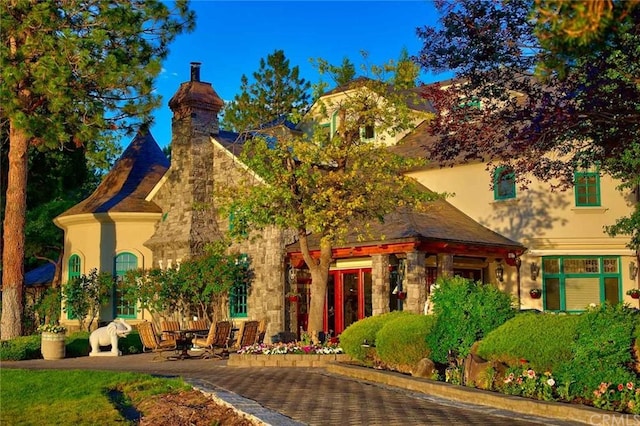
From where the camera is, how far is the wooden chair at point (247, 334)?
2002cm

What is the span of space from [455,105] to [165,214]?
598 inches

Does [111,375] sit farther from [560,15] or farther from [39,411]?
[560,15]

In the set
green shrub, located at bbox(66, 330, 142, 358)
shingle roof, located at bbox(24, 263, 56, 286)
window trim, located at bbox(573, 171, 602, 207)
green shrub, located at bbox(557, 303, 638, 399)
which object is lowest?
green shrub, located at bbox(66, 330, 142, 358)

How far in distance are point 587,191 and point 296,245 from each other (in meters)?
8.71

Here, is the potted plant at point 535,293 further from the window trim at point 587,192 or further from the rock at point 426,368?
the rock at point 426,368

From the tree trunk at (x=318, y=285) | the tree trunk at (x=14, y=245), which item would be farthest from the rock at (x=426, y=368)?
the tree trunk at (x=14, y=245)

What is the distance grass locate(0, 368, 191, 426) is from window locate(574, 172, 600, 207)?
1432cm

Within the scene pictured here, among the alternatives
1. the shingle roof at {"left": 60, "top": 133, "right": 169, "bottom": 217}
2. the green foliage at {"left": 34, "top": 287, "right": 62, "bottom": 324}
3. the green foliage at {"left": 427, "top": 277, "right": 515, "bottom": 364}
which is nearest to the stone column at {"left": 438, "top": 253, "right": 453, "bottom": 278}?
the green foliage at {"left": 427, "top": 277, "right": 515, "bottom": 364}

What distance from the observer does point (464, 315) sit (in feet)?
40.9

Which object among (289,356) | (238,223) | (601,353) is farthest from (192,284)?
(601,353)

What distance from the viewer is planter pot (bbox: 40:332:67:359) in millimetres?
20188

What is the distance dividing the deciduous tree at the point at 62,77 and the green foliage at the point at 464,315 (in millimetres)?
11841

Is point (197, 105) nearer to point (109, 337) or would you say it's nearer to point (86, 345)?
point (109, 337)

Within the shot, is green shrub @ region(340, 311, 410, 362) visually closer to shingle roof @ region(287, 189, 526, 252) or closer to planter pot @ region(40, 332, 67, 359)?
shingle roof @ region(287, 189, 526, 252)
